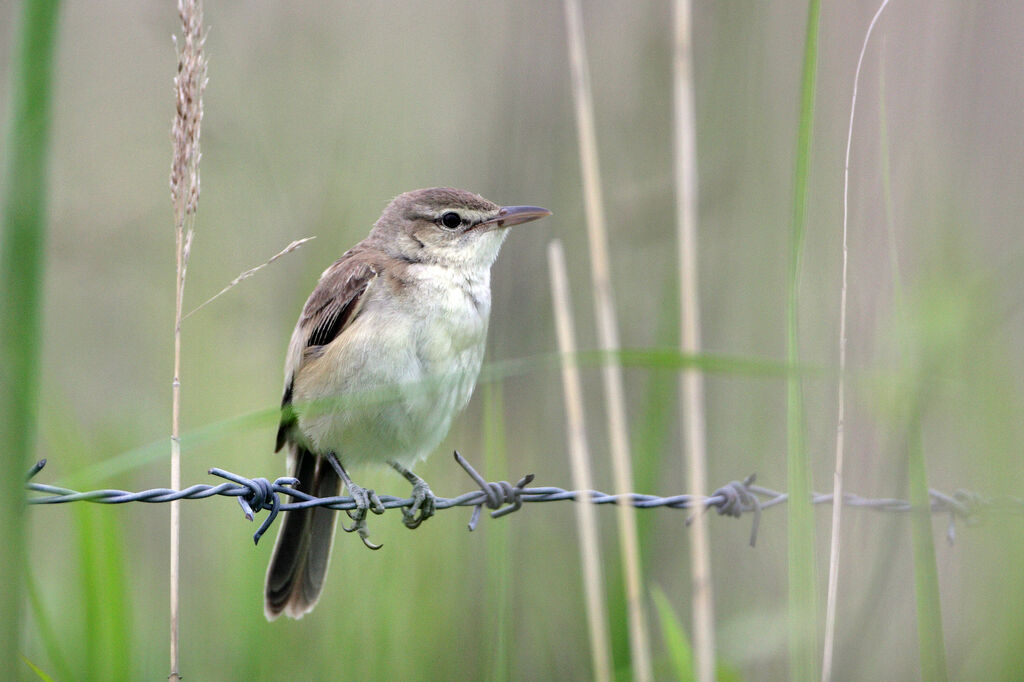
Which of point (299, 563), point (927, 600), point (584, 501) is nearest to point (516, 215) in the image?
point (299, 563)

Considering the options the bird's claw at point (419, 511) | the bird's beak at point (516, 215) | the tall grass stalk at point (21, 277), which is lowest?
the bird's claw at point (419, 511)

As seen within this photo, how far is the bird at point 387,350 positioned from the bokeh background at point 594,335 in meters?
0.11

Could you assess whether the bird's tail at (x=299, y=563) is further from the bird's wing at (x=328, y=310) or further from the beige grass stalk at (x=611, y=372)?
the beige grass stalk at (x=611, y=372)

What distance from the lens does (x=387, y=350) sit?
321 centimetres

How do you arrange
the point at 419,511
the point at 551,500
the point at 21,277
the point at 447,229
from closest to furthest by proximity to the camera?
the point at 21,277 < the point at 551,500 < the point at 419,511 < the point at 447,229

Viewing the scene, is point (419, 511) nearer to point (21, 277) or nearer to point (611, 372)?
point (611, 372)

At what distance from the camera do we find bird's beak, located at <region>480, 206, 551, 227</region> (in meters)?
3.37

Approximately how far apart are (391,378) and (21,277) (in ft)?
6.68

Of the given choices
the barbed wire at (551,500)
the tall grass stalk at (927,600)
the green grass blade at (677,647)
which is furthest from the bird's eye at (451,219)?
the tall grass stalk at (927,600)

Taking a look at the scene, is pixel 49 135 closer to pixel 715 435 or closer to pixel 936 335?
pixel 936 335

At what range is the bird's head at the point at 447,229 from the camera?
11.8 ft

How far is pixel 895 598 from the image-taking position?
3.19 m

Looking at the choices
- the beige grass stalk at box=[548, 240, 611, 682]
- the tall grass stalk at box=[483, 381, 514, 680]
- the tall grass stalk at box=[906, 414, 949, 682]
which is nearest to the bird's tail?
the tall grass stalk at box=[483, 381, 514, 680]

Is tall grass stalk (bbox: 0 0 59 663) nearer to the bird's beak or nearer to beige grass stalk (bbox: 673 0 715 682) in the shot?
beige grass stalk (bbox: 673 0 715 682)
